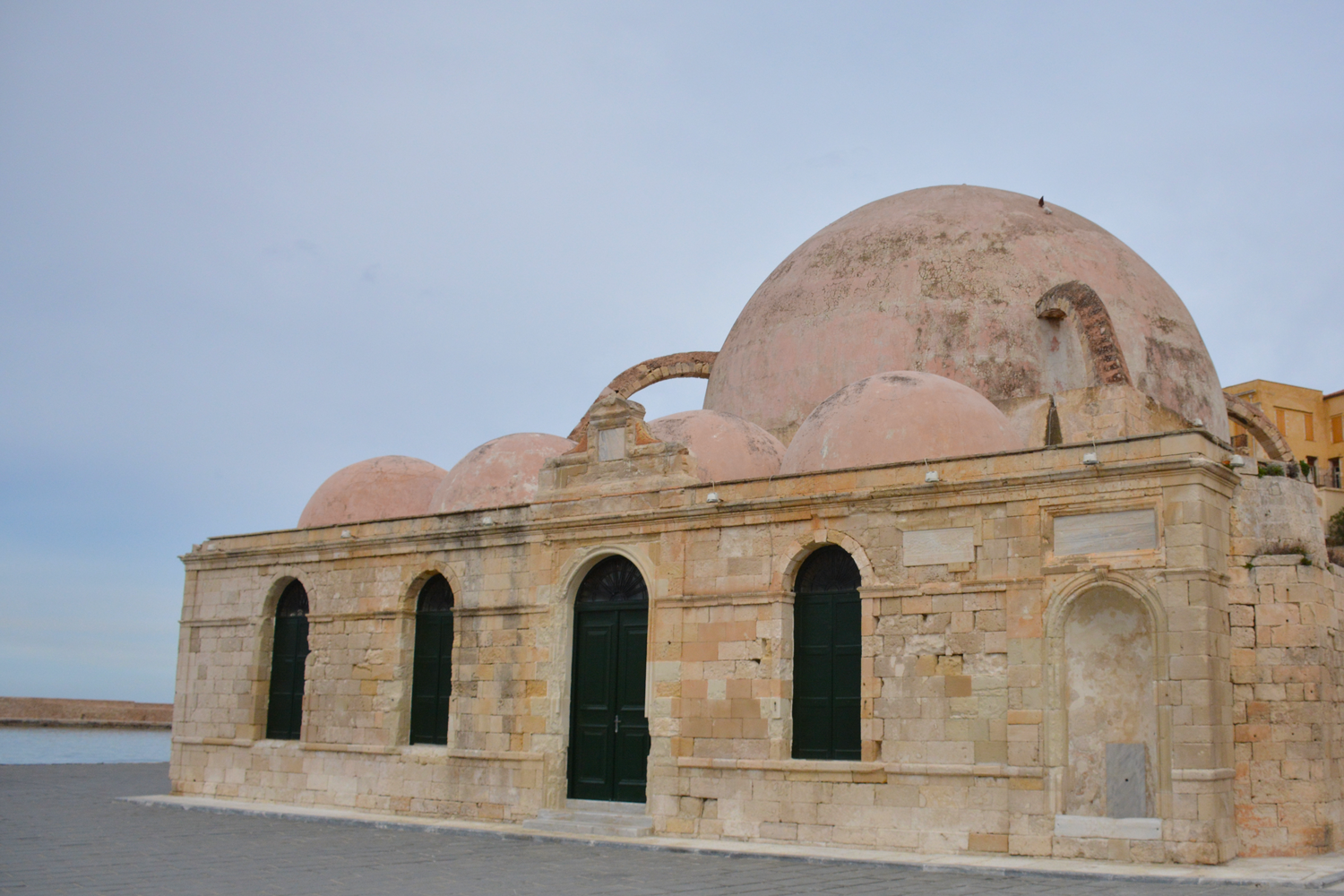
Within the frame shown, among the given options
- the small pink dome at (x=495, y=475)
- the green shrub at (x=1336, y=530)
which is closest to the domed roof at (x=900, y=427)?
the small pink dome at (x=495, y=475)

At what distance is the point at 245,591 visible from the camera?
16984 mm

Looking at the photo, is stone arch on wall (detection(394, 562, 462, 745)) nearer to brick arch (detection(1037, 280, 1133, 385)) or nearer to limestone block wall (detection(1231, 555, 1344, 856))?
brick arch (detection(1037, 280, 1133, 385))

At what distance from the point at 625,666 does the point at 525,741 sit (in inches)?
55.3

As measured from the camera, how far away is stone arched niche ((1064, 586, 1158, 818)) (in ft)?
33.4

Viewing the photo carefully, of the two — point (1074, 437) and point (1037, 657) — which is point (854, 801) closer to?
point (1037, 657)

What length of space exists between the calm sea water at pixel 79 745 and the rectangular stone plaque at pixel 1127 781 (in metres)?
18.9

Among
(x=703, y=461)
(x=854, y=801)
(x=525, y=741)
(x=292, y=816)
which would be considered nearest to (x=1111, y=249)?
(x=703, y=461)

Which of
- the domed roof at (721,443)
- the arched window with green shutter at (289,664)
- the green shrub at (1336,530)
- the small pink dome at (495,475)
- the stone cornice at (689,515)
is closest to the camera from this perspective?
the stone cornice at (689,515)

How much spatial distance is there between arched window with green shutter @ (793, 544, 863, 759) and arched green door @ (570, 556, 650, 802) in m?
1.82

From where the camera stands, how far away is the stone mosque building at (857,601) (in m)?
10.3

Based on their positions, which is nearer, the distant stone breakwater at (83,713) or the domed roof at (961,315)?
the domed roof at (961,315)

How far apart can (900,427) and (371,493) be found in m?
8.69

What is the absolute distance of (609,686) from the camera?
13289 millimetres

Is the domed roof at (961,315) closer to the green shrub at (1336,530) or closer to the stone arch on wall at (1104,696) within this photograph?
the stone arch on wall at (1104,696)
